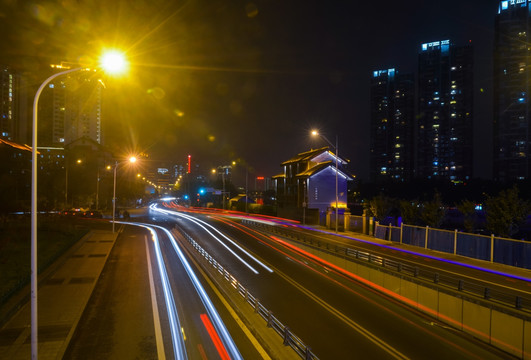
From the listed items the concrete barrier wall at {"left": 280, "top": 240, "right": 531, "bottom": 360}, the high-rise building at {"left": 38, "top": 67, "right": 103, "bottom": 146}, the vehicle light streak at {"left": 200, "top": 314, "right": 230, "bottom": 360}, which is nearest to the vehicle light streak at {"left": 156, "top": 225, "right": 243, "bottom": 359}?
the vehicle light streak at {"left": 200, "top": 314, "right": 230, "bottom": 360}

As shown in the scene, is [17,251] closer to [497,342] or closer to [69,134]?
[497,342]

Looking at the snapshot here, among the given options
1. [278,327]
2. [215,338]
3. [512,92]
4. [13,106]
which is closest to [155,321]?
[215,338]

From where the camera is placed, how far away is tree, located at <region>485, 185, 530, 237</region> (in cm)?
2377

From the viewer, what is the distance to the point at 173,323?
12.6m

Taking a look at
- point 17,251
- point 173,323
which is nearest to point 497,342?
point 173,323

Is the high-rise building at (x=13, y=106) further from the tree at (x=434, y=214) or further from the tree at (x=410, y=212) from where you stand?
the tree at (x=434, y=214)

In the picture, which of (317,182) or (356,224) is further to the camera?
(317,182)

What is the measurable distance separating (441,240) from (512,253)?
5521 millimetres

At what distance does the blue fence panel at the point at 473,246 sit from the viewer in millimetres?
21828

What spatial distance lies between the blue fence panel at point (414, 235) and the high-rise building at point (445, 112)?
102 m

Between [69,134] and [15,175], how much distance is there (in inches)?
5623

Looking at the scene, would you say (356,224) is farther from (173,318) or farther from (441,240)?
(173,318)

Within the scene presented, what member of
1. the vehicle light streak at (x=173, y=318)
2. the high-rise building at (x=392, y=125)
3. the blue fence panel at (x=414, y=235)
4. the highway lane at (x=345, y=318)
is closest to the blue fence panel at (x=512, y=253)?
the blue fence panel at (x=414, y=235)

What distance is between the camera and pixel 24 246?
27.1 m
